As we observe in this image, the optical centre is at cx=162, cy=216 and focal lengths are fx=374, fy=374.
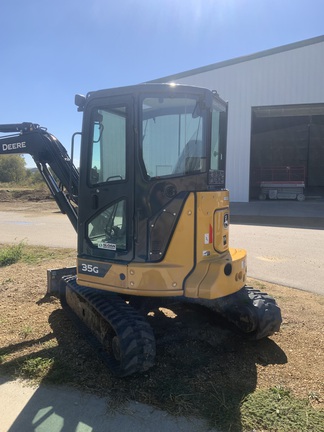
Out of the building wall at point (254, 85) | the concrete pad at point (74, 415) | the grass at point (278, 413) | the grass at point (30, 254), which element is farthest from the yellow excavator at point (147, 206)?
the building wall at point (254, 85)

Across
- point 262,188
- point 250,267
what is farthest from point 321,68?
point 250,267

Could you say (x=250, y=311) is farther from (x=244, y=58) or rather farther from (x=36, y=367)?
(x=244, y=58)

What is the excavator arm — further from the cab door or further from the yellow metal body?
the yellow metal body

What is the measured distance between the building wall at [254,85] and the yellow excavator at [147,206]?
18.8m

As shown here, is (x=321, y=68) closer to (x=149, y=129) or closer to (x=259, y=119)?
(x=259, y=119)

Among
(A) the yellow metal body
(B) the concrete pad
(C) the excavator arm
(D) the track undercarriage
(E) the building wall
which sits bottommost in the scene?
(B) the concrete pad

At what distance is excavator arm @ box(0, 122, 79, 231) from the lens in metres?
5.05

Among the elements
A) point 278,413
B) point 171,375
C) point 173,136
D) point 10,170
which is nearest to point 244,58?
point 173,136

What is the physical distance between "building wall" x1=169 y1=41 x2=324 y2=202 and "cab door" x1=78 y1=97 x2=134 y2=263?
1902 cm

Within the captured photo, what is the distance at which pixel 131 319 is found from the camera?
142 inches

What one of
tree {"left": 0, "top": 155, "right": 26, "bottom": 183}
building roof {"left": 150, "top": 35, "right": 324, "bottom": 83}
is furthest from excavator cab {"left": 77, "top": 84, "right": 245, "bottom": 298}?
tree {"left": 0, "top": 155, "right": 26, "bottom": 183}

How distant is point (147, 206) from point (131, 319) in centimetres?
110

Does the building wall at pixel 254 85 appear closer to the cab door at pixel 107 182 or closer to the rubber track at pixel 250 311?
the rubber track at pixel 250 311

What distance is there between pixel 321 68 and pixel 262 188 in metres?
8.83
